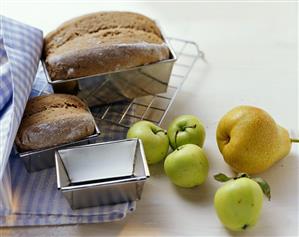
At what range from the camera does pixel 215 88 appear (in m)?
0.93

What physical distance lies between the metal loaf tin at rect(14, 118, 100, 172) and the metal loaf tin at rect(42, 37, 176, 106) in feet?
0.30

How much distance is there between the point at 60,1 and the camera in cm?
114

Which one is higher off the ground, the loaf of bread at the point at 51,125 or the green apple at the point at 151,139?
the loaf of bread at the point at 51,125

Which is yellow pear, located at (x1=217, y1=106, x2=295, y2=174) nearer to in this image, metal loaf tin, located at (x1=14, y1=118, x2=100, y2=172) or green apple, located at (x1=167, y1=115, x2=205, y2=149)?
green apple, located at (x1=167, y1=115, x2=205, y2=149)

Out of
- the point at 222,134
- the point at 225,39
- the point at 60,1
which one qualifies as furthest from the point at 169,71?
the point at 60,1

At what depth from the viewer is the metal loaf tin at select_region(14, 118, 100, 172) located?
0.72 m

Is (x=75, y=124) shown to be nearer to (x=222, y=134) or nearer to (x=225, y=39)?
(x=222, y=134)

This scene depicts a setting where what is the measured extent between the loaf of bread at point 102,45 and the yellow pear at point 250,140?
162 millimetres

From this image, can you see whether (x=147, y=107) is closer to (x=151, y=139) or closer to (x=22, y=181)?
(x=151, y=139)

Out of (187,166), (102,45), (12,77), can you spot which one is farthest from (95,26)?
(187,166)

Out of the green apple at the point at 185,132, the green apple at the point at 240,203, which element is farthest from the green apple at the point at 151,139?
the green apple at the point at 240,203

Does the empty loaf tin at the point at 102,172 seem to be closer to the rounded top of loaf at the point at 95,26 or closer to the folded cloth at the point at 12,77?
the folded cloth at the point at 12,77

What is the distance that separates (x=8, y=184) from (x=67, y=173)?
8cm

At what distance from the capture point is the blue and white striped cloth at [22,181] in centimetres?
69
